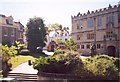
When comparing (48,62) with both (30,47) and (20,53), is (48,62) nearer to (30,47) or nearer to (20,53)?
(20,53)

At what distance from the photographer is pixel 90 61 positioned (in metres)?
19.2

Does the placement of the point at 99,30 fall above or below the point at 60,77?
above

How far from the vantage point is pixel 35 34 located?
4703 centimetres

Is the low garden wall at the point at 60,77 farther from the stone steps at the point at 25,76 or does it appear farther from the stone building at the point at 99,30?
the stone building at the point at 99,30

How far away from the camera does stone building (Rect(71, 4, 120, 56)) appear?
43.8 meters

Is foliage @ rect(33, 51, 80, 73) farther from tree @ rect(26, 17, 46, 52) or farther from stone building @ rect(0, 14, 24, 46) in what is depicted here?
stone building @ rect(0, 14, 24, 46)

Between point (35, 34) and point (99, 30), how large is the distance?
12.8 m

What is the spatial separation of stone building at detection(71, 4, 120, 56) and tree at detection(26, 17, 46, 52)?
897 centimetres

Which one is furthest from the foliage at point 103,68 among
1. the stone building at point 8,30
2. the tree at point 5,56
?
the stone building at point 8,30

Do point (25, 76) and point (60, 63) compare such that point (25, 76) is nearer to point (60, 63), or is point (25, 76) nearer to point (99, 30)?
point (60, 63)

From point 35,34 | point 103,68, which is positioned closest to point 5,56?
point 103,68

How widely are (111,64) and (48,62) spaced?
16.9 ft

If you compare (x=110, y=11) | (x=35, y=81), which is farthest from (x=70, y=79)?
(x=110, y=11)

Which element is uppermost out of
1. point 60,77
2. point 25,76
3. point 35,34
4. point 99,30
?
point 99,30
